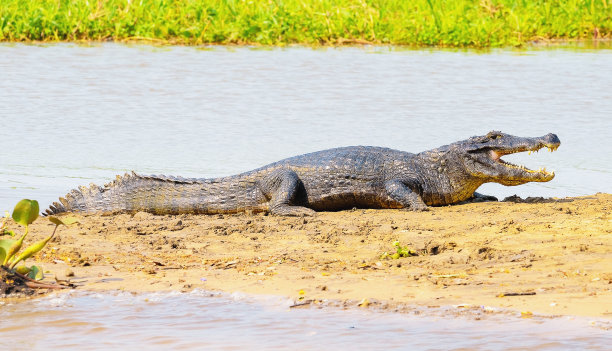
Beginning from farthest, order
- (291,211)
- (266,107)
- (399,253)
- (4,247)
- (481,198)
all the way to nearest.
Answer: (266,107)
(481,198)
(291,211)
(399,253)
(4,247)

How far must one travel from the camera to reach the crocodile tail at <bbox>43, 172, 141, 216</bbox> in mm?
7688

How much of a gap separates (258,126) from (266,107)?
1219mm

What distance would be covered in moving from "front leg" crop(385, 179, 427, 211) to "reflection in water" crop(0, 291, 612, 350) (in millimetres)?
2872

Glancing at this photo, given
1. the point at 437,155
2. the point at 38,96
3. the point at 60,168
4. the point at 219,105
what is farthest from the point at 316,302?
the point at 38,96

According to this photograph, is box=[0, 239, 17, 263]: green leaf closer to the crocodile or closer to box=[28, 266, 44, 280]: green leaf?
box=[28, 266, 44, 280]: green leaf

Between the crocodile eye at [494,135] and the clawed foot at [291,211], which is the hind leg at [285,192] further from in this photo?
the crocodile eye at [494,135]

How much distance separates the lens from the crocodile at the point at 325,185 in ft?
25.4

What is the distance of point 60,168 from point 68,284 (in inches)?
158

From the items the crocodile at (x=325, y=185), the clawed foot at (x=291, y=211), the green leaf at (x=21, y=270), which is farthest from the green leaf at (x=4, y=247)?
the clawed foot at (x=291, y=211)

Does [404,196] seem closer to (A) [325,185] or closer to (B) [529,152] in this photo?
(A) [325,185]

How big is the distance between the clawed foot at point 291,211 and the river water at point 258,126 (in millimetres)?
1507

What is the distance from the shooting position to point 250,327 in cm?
474

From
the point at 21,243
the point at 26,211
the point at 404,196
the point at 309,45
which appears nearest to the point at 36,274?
the point at 21,243

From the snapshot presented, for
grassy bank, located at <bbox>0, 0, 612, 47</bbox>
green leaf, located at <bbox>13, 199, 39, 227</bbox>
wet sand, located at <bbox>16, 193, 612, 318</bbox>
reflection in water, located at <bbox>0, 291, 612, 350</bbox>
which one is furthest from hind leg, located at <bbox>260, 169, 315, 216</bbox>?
grassy bank, located at <bbox>0, 0, 612, 47</bbox>
